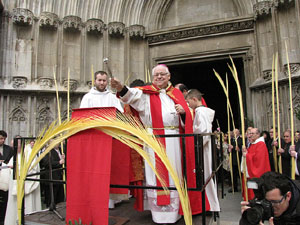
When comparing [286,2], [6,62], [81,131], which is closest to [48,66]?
[6,62]

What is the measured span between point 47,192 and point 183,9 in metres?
9.41

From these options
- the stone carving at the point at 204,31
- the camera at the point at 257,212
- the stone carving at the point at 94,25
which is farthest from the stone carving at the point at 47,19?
the camera at the point at 257,212

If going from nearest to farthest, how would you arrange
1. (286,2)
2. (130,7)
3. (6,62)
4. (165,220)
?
(165,220) → (286,2) → (6,62) → (130,7)

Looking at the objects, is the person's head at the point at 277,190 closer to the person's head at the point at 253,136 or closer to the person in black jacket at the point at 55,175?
the person's head at the point at 253,136

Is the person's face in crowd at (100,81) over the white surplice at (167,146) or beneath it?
over

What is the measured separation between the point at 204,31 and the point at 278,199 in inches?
362

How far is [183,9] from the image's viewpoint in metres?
11.0

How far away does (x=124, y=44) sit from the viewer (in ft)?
33.6

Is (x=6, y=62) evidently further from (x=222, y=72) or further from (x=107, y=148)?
(x=222, y=72)

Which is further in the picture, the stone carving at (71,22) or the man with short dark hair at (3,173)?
the stone carving at (71,22)

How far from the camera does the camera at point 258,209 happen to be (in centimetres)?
144

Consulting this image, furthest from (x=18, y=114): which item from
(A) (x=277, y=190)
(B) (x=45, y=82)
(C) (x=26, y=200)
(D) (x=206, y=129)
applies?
(A) (x=277, y=190)

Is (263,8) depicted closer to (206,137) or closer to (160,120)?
(206,137)

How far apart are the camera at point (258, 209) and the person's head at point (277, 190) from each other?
4 centimetres
